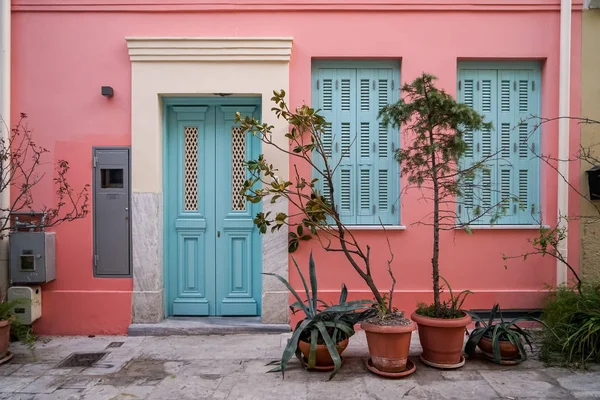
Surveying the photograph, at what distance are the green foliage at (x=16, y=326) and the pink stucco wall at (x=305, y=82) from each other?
45 cm

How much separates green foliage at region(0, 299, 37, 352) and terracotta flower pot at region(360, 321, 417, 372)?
3392 millimetres

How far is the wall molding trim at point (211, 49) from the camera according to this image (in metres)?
5.03

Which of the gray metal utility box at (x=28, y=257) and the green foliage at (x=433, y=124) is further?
the gray metal utility box at (x=28, y=257)

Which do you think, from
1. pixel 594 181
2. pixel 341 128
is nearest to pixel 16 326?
pixel 341 128

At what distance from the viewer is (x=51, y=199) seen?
16.8 feet

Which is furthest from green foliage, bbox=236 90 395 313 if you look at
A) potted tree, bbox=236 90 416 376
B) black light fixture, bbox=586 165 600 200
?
black light fixture, bbox=586 165 600 200

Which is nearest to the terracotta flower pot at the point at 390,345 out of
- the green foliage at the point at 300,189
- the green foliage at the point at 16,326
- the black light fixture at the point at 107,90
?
the green foliage at the point at 300,189

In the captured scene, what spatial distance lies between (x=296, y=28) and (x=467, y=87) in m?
2.21

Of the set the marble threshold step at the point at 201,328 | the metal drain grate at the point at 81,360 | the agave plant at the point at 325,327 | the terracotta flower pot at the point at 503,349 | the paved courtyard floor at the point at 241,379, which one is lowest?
→ the metal drain grate at the point at 81,360

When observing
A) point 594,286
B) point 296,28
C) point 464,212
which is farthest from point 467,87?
point 594,286

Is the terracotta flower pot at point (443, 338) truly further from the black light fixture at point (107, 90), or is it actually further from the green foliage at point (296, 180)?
the black light fixture at point (107, 90)

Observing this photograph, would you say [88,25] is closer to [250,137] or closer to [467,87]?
[250,137]

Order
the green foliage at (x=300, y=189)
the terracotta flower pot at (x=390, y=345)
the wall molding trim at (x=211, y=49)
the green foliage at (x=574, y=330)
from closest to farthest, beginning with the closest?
the terracotta flower pot at (x=390, y=345) < the green foliage at (x=574, y=330) < the green foliage at (x=300, y=189) < the wall molding trim at (x=211, y=49)

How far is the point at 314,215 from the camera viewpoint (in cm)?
469
